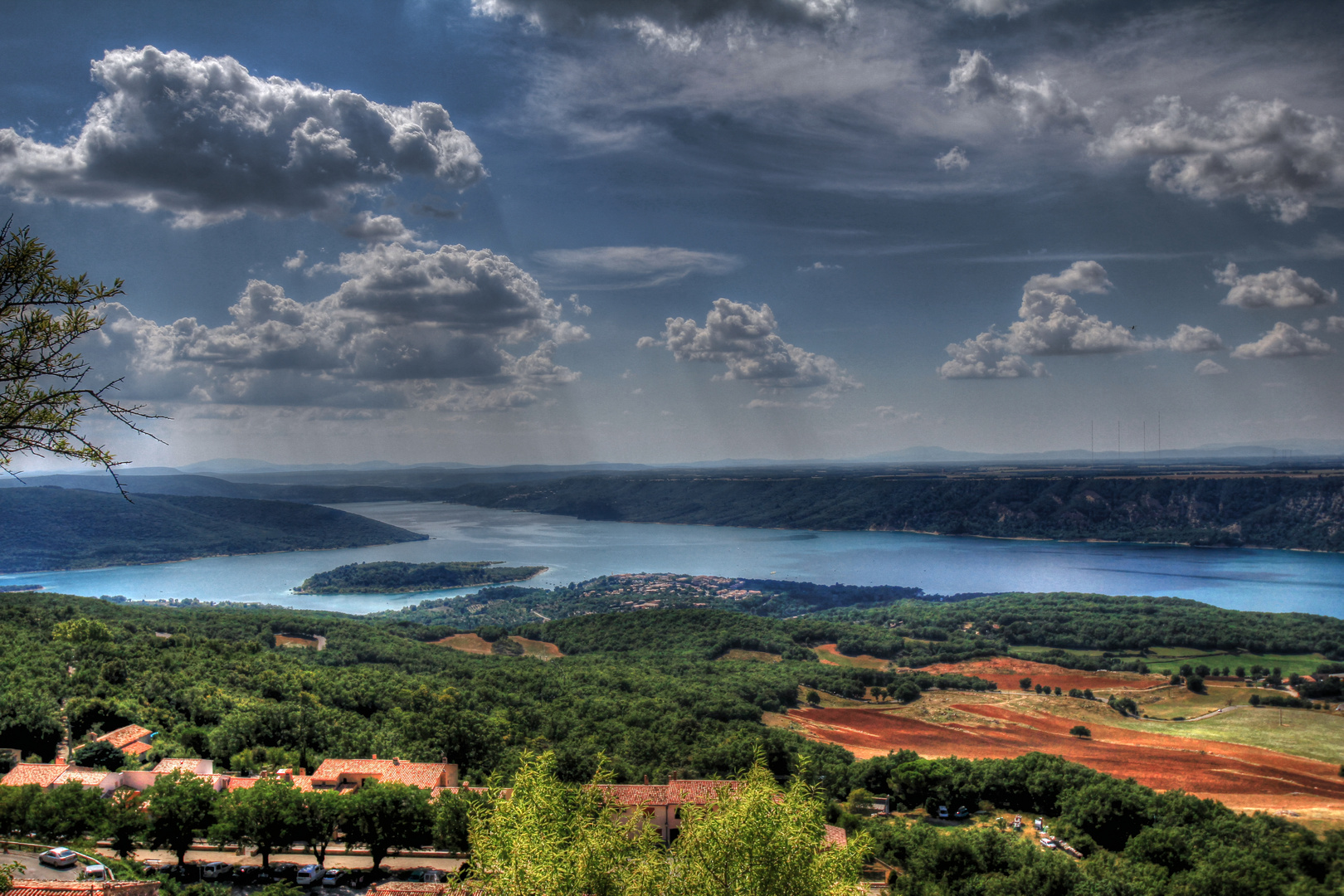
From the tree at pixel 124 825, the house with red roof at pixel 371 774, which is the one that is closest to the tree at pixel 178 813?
the tree at pixel 124 825

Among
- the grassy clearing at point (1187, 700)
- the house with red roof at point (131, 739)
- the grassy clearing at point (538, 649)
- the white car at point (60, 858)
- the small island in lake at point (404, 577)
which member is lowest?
the small island in lake at point (404, 577)

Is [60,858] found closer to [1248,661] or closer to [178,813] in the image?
[178,813]

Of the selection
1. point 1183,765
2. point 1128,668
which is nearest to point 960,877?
point 1183,765

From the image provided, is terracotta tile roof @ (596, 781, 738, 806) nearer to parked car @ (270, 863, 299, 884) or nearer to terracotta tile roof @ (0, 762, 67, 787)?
parked car @ (270, 863, 299, 884)

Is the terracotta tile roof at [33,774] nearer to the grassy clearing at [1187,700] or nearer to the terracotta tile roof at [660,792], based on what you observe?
the terracotta tile roof at [660,792]

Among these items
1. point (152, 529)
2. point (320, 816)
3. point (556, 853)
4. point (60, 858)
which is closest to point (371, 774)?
point (320, 816)

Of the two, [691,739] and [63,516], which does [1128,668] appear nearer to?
[691,739]
